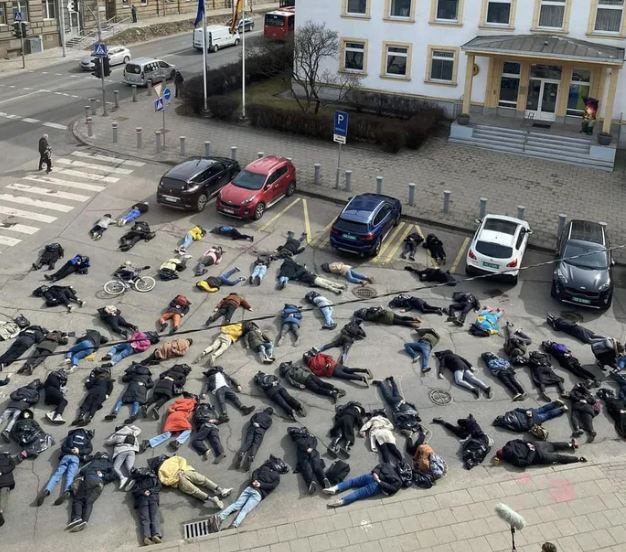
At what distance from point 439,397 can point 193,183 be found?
1214 cm

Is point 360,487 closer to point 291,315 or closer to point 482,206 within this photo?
point 291,315

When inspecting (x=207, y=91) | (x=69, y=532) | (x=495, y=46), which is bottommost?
(x=69, y=532)

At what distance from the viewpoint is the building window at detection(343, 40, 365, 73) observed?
116ft

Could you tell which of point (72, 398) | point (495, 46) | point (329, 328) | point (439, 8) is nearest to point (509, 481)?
point (329, 328)

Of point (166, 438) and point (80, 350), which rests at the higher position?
point (80, 350)

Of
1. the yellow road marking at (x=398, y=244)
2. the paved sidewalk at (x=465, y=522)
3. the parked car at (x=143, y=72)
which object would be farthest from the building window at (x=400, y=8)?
the paved sidewalk at (x=465, y=522)

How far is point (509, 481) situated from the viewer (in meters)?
12.8

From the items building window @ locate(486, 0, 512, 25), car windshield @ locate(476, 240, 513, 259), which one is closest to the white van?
building window @ locate(486, 0, 512, 25)

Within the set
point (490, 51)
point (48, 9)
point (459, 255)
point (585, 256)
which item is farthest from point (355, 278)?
point (48, 9)

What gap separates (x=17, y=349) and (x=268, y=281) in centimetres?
685

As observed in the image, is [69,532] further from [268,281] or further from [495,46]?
[495,46]

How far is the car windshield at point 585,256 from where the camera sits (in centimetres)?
1961

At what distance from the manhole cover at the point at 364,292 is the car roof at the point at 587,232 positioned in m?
6.14

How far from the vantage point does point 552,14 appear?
31.1 meters
